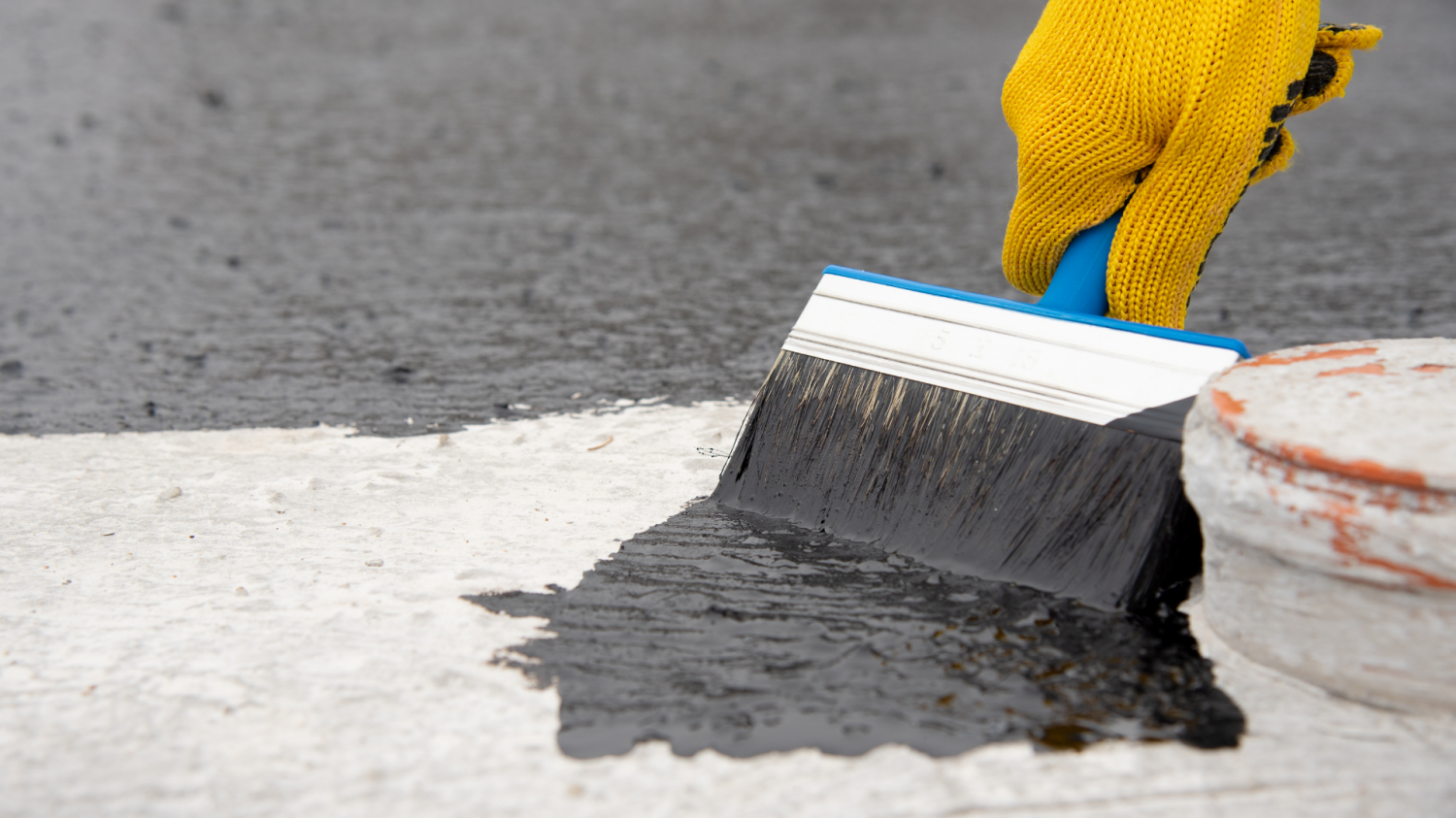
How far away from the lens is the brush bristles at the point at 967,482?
2.08 meters

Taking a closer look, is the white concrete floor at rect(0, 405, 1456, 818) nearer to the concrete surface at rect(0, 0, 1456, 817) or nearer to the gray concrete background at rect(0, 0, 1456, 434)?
the concrete surface at rect(0, 0, 1456, 817)

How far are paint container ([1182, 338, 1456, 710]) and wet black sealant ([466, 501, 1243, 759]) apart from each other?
17 cm

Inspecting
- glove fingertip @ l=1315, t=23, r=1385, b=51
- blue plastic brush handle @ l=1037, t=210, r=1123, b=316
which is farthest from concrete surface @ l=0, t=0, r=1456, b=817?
glove fingertip @ l=1315, t=23, r=1385, b=51

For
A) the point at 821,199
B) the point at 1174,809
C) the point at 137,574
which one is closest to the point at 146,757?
the point at 137,574

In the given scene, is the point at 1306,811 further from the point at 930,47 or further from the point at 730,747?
the point at 930,47

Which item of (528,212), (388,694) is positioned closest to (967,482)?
(388,694)

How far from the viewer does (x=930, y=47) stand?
985 cm

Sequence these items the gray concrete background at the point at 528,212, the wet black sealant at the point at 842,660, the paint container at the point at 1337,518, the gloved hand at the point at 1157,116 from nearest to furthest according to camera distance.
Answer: the paint container at the point at 1337,518, the wet black sealant at the point at 842,660, the gloved hand at the point at 1157,116, the gray concrete background at the point at 528,212

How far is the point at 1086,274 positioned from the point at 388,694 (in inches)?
61.7

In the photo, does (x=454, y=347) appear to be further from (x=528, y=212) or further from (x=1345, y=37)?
(x=1345, y=37)

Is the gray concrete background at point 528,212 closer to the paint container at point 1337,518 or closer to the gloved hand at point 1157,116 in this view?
the gloved hand at point 1157,116

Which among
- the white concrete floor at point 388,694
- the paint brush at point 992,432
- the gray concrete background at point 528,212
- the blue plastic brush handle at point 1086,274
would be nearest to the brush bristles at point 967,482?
the paint brush at point 992,432

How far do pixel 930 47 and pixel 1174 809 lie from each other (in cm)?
902

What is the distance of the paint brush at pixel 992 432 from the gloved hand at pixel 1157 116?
96 millimetres
